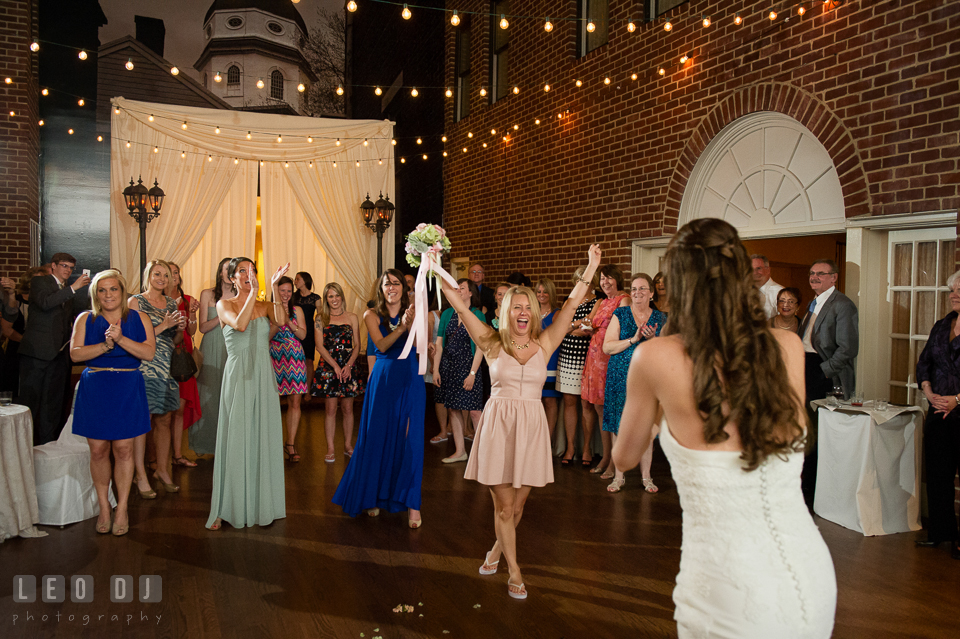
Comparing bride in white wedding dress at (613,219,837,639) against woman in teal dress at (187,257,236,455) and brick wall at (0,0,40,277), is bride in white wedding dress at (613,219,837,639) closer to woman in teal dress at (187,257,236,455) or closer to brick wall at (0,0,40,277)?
woman in teal dress at (187,257,236,455)

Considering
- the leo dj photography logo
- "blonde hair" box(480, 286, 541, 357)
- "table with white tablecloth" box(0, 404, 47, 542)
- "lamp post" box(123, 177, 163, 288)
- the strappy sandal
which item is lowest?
the leo dj photography logo


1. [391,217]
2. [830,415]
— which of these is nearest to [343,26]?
[391,217]

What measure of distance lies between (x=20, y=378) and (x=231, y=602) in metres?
4.04

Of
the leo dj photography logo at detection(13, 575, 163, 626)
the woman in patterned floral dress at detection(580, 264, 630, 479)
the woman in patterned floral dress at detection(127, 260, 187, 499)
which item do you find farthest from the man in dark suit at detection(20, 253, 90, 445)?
the woman in patterned floral dress at detection(580, 264, 630, 479)

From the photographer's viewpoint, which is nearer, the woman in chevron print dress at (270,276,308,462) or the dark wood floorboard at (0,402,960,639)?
the dark wood floorboard at (0,402,960,639)

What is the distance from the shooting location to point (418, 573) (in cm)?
350

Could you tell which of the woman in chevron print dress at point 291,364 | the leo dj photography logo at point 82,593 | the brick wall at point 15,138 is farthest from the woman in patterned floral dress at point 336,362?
the brick wall at point 15,138

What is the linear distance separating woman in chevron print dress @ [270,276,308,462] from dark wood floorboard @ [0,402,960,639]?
1225mm

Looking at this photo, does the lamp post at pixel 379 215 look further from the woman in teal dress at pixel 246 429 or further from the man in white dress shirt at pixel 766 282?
the man in white dress shirt at pixel 766 282

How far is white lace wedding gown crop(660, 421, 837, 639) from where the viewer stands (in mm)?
1466

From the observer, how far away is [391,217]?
9.87 metres

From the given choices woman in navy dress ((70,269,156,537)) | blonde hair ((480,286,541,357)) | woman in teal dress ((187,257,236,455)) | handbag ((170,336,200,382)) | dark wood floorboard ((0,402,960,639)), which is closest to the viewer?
dark wood floorboard ((0,402,960,639))

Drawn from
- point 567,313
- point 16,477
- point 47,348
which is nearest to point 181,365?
point 16,477

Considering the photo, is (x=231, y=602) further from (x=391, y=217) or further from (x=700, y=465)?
(x=391, y=217)
